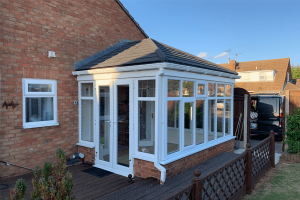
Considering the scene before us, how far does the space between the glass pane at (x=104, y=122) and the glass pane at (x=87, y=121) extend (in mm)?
540

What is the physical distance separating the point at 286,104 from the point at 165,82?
20.4 feet

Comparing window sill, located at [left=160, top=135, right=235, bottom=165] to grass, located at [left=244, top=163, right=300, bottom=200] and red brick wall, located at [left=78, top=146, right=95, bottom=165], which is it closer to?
grass, located at [left=244, top=163, right=300, bottom=200]

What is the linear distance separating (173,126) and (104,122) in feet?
6.41

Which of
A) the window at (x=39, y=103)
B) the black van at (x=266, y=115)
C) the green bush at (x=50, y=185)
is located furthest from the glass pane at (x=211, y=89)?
the black van at (x=266, y=115)

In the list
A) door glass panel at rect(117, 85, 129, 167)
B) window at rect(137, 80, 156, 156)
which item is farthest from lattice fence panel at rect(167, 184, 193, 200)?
door glass panel at rect(117, 85, 129, 167)

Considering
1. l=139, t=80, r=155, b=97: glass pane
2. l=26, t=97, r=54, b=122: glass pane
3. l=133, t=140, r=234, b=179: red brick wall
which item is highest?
l=139, t=80, r=155, b=97: glass pane

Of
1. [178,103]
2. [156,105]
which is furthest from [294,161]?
[156,105]

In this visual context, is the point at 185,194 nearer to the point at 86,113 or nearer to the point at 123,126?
the point at 123,126

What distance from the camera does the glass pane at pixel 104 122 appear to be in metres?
5.79

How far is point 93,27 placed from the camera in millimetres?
7004

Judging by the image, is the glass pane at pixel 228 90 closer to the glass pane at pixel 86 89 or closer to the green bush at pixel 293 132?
the green bush at pixel 293 132

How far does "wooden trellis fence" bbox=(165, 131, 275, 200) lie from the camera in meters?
3.01

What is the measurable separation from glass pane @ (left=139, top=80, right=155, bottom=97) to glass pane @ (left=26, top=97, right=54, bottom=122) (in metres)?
2.70

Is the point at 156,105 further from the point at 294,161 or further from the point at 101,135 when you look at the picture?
the point at 294,161
